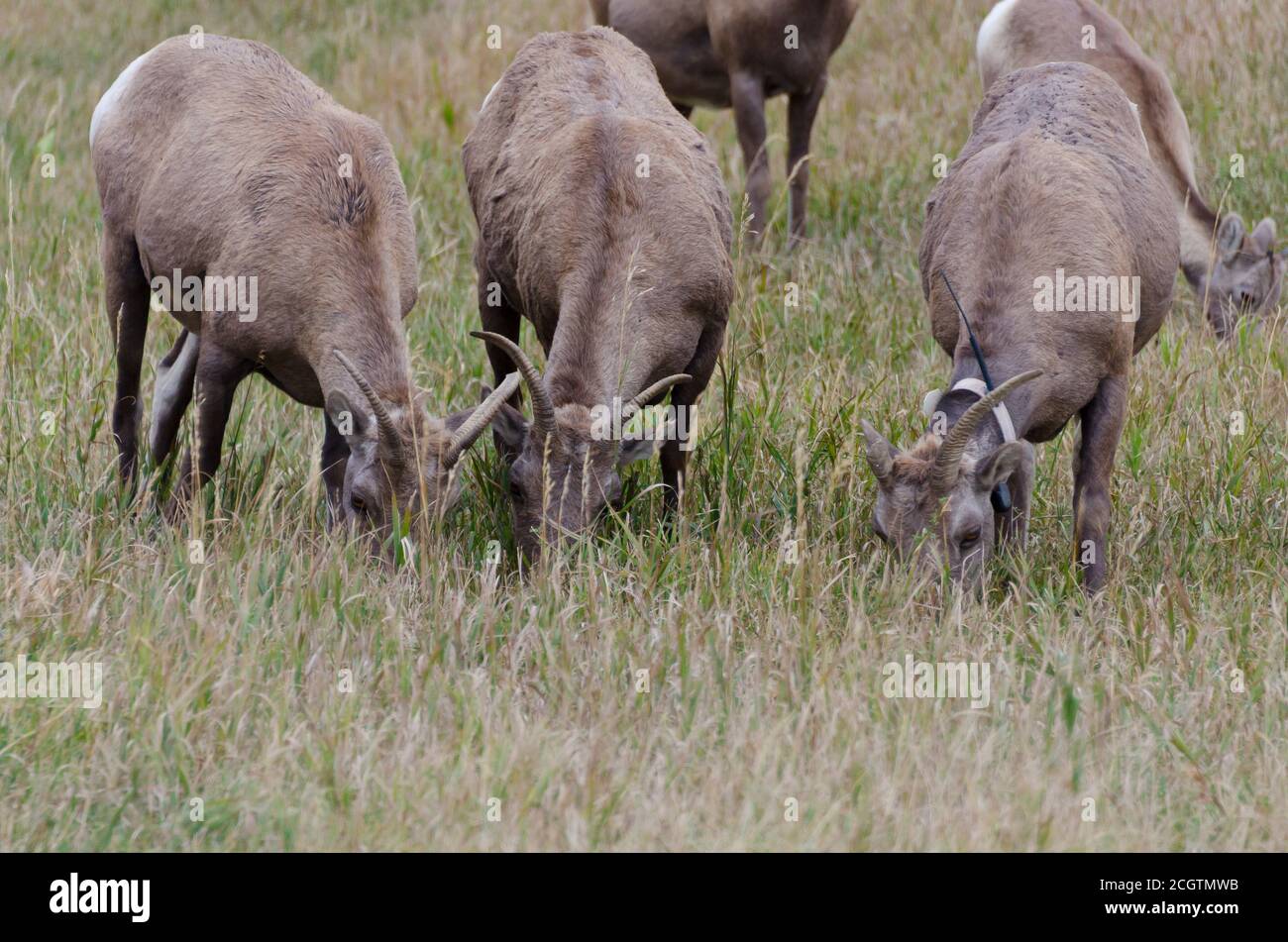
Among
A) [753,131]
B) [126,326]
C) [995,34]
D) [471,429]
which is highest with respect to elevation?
[995,34]

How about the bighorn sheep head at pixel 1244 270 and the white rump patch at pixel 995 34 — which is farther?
the white rump patch at pixel 995 34

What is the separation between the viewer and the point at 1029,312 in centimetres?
658

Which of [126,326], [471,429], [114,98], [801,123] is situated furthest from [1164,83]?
[126,326]

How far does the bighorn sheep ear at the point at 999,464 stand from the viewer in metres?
6.15

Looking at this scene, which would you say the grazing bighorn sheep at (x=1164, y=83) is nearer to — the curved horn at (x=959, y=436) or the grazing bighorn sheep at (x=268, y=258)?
the curved horn at (x=959, y=436)

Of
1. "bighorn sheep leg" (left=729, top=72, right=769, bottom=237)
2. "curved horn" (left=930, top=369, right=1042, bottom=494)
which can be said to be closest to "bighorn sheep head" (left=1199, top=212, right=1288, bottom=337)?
"bighorn sheep leg" (left=729, top=72, right=769, bottom=237)

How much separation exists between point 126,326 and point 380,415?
1845 mm

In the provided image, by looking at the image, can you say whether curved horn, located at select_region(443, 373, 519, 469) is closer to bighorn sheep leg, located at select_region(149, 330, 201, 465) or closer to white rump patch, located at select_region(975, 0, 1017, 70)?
bighorn sheep leg, located at select_region(149, 330, 201, 465)

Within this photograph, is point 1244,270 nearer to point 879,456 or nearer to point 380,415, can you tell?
point 879,456

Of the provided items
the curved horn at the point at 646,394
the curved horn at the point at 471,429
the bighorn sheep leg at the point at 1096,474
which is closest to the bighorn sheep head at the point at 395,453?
the curved horn at the point at 471,429

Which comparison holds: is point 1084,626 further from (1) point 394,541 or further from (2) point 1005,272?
(1) point 394,541

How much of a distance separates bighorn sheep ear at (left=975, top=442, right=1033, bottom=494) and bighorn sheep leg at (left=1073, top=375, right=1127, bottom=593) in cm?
56

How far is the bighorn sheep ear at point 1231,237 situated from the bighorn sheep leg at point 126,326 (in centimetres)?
660

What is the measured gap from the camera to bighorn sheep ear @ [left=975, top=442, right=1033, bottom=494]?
6.15m
